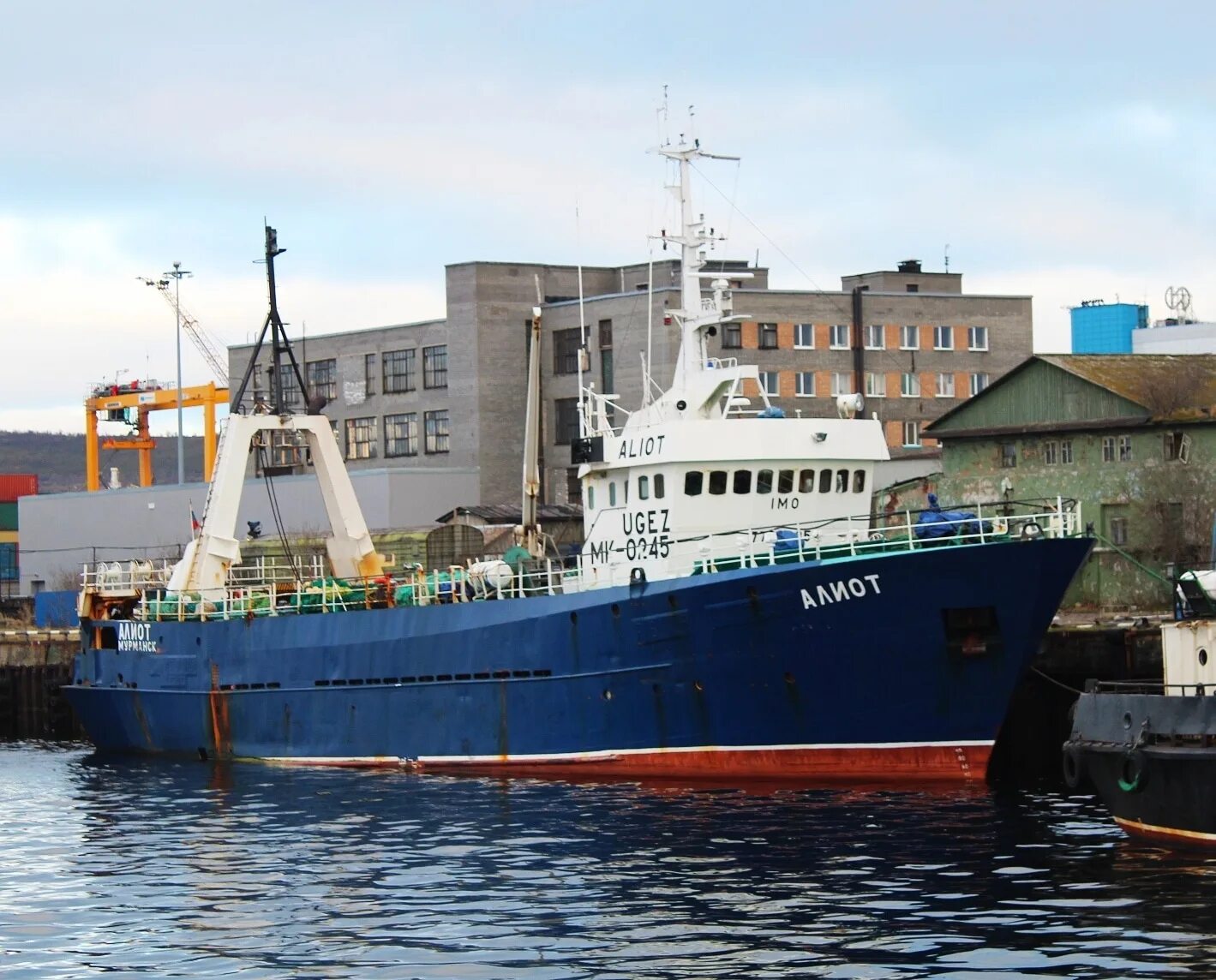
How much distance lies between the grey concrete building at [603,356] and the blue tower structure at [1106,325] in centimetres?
922

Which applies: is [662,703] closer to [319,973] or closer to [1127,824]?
[1127,824]

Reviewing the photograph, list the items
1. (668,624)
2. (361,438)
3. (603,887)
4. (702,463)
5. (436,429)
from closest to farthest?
(603,887), (668,624), (702,463), (436,429), (361,438)

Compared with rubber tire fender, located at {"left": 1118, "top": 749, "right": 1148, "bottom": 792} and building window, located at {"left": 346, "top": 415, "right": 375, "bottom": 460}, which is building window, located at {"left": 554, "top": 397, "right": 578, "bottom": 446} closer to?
building window, located at {"left": 346, "top": 415, "right": 375, "bottom": 460}

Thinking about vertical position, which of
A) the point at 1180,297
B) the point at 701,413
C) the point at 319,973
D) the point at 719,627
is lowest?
the point at 319,973

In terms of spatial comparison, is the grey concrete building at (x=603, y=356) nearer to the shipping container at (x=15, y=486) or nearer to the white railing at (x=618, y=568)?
the shipping container at (x=15, y=486)

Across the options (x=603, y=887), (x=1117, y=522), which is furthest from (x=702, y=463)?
(x=1117, y=522)

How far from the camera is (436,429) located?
80.8 metres

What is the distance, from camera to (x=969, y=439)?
5934 cm

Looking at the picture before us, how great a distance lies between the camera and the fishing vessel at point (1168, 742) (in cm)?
2422

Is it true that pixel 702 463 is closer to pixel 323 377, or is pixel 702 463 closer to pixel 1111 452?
pixel 1111 452

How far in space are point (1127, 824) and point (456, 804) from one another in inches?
412

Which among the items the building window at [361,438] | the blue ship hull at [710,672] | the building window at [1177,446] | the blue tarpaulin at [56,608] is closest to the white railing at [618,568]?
the blue ship hull at [710,672]

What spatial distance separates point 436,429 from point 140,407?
71.6 ft

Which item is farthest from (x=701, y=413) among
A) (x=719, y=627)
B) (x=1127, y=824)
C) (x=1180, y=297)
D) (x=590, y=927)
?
(x=1180, y=297)
